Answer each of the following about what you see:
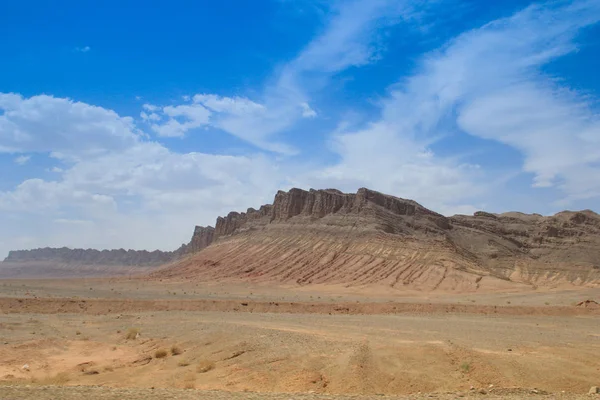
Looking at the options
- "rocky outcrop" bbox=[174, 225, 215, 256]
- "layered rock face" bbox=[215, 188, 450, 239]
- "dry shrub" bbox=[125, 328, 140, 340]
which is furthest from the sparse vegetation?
"rocky outcrop" bbox=[174, 225, 215, 256]

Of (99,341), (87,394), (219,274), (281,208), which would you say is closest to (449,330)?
(99,341)

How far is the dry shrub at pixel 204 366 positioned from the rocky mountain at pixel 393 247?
54.2 metres

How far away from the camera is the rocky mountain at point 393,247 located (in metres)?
79.2

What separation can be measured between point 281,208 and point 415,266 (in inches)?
1599

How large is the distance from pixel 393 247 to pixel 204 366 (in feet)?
233

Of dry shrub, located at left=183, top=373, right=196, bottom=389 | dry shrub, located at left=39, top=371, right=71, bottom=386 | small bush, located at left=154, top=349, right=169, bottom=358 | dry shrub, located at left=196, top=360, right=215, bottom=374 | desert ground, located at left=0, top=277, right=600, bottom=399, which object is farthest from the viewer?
small bush, located at left=154, top=349, right=169, bottom=358

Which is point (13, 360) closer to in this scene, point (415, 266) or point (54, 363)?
point (54, 363)

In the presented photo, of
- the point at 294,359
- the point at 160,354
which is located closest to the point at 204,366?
the point at 294,359

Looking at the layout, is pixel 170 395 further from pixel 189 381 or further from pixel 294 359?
pixel 294 359

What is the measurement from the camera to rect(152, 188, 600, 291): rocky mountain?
3120 inches

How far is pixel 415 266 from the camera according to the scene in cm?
8000

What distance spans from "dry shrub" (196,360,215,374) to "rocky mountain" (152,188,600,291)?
54.2 metres

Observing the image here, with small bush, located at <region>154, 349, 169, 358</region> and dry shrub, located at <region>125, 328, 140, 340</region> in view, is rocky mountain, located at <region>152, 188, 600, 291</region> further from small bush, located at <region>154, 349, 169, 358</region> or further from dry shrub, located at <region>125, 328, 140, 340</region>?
small bush, located at <region>154, 349, 169, 358</region>

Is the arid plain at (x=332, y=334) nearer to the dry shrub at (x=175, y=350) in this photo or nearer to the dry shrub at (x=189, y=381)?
the dry shrub at (x=189, y=381)
